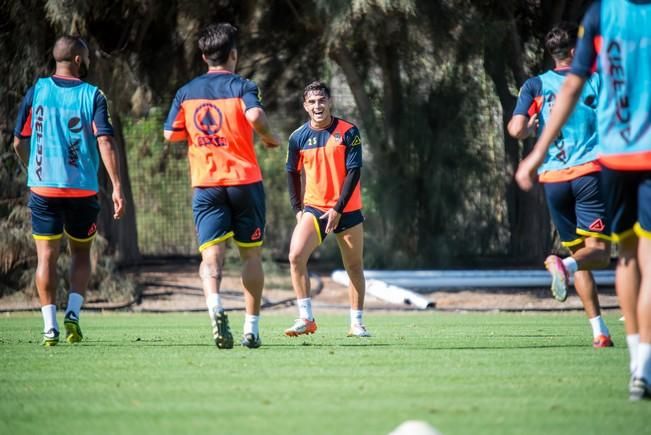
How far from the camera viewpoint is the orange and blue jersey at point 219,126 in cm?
798

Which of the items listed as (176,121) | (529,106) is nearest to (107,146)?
(176,121)

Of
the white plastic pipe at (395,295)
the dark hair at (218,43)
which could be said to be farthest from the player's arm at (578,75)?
the white plastic pipe at (395,295)

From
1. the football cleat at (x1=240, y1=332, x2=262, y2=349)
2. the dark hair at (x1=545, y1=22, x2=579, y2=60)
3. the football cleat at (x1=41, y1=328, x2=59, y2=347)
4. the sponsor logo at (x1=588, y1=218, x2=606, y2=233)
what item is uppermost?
the dark hair at (x1=545, y1=22, x2=579, y2=60)

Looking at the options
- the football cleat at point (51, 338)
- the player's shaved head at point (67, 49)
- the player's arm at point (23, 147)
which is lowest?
the football cleat at point (51, 338)

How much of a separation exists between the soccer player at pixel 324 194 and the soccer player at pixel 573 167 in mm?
1914

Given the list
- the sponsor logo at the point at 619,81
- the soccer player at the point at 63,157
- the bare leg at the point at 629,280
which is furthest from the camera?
the soccer player at the point at 63,157

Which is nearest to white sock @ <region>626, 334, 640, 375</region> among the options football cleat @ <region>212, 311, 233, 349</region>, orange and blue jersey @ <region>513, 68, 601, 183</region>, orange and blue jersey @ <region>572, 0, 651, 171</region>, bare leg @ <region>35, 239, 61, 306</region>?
orange and blue jersey @ <region>572, 0, 651, 171</region>

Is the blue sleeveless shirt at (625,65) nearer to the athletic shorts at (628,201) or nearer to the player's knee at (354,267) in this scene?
the athletic shorts at (628,201)

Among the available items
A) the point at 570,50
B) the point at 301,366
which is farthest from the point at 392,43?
the point at 301,366

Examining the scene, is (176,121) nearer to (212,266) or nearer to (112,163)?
(112,163)

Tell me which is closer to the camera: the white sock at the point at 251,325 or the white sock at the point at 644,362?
the white sock at the point at 644,362

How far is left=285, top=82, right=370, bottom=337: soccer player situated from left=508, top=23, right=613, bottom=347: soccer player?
1914mm

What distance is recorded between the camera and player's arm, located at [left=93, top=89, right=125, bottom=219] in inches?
341

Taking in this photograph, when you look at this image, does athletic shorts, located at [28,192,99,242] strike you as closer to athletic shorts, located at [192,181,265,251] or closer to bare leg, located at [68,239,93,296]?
bare leg, located at [68,239,93,296]
